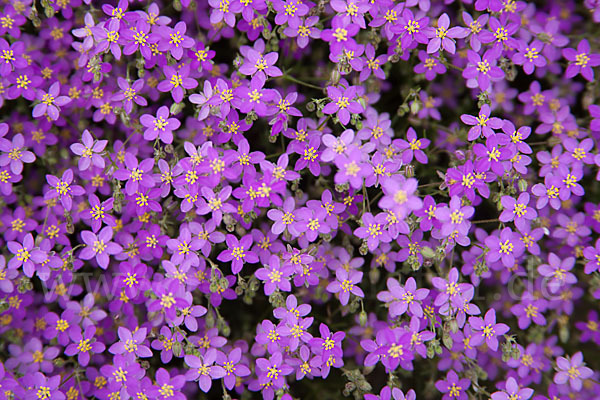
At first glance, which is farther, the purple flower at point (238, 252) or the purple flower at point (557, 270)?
the purple flower at point (557, 270)

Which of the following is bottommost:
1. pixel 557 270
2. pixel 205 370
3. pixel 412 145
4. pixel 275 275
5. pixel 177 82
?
pixel 205 370

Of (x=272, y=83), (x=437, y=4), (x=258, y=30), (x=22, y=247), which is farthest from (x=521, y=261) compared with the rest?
(x=22, y=247)

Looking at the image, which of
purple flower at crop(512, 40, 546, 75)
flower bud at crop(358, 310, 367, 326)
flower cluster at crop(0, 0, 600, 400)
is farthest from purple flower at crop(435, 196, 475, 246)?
purple flower at crop(512, 40, 546, 75)

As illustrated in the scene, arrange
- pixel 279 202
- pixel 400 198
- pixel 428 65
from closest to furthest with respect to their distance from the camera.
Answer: pixel 400 198 < pixel 279 202 < pixel 428 65

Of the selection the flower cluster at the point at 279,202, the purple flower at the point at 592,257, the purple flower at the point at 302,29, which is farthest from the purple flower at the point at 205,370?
the purple flower at the point at 592,257

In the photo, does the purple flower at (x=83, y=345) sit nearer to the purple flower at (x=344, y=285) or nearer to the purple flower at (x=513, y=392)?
the purple flower at (x=344, y=285)

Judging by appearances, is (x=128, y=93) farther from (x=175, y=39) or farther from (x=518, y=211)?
(x=518, y=211)

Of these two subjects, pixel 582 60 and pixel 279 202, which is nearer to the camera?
pixel 279 202

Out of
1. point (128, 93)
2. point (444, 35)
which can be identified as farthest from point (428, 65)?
point (128, 93)

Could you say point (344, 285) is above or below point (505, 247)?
below
